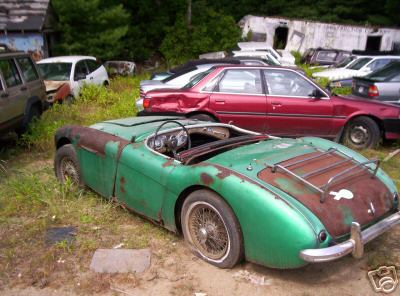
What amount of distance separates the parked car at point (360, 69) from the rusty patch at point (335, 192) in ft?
35.2

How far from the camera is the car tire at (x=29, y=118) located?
7730 mm

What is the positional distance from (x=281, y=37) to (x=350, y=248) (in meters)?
27.1

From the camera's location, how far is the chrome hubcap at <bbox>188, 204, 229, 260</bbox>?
3611 mm

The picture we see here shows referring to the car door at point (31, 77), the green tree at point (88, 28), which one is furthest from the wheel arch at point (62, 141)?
the green tree at point (88, 28)

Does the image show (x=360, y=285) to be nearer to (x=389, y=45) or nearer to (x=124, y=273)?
(x=124, y=273)

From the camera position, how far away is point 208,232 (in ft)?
12.2

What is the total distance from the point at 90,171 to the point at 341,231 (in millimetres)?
2851

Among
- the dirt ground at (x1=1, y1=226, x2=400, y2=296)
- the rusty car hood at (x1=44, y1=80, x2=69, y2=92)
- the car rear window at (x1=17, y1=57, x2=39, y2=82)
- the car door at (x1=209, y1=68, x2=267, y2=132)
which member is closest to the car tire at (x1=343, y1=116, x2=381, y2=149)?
the car door at (x1=209, y1=68, x2=267, y2=132)

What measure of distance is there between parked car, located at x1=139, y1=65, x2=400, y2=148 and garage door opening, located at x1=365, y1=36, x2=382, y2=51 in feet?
73.9

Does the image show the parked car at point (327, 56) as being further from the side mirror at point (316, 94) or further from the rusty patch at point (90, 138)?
the rusty patch at point (90, 138)

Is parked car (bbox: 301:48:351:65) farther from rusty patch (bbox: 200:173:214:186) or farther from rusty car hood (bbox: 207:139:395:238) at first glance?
rusty patch (bbox: 200:173:214:186)

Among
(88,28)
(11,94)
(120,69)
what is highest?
(88,28)

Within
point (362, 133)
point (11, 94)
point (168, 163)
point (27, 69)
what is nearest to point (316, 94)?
point (362, 133)

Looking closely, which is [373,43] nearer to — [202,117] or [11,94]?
[202,117]
